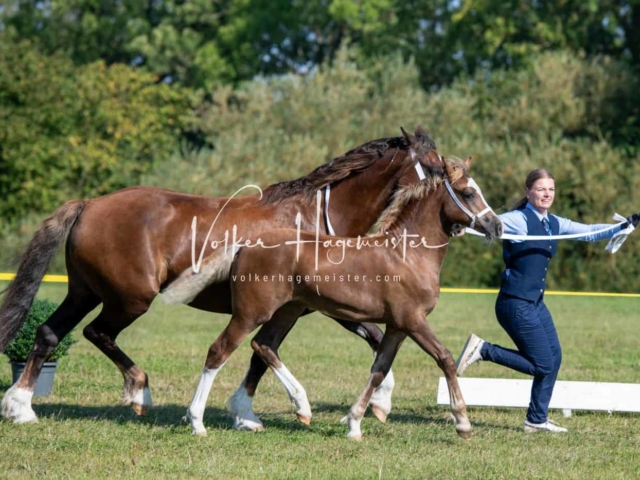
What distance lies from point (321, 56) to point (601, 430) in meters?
29.1

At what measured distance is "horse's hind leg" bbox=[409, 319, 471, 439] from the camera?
5.94 meters

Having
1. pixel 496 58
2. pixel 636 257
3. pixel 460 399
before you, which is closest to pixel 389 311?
pixel 460 399

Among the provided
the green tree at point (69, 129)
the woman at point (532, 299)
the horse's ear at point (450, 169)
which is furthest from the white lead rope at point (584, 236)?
the green tree at point (69, 129)

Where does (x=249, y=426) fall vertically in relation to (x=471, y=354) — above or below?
below

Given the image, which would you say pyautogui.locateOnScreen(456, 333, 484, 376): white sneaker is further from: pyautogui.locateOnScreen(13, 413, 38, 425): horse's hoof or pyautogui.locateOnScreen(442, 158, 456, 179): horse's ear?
pyautogui.locateOnScreen(13, 413, 38, 425): horse's hoof

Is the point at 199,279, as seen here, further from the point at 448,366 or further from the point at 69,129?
the point at 69,129

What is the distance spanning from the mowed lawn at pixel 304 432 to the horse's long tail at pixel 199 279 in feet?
3.17

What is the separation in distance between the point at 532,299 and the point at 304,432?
1.92 metres

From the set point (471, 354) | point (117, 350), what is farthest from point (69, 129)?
point (471, 354)

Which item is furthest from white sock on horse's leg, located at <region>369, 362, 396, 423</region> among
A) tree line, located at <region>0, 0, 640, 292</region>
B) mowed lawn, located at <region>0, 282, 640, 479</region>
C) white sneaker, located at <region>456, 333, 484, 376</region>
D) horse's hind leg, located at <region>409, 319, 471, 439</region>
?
tree line, located at <region>0, 0, 640, 292</region>

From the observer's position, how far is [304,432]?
6.44 metres

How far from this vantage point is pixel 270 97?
2684 centimetres

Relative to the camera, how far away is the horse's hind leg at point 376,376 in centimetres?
620

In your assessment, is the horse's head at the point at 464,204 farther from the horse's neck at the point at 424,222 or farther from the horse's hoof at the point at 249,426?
the horse's hoof at the point at 249,426
